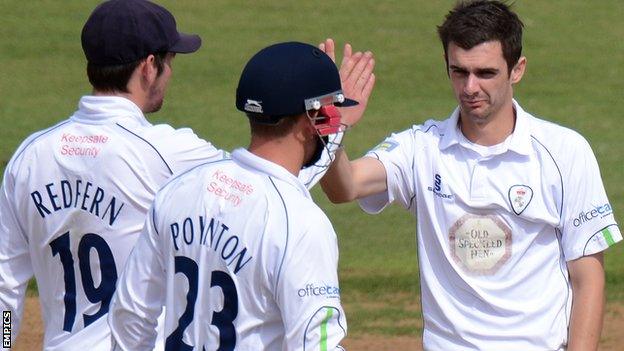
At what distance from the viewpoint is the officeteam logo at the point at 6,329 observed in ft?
15.6

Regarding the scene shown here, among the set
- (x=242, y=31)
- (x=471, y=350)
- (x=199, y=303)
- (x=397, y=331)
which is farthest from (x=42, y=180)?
(x=242, y=31)

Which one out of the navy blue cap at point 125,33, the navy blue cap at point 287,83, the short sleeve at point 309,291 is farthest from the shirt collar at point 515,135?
the short sleeve at point 309,291

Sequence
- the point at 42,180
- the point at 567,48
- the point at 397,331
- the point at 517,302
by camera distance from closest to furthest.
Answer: the point at 42,180 → the point at 517,302 → the point at 397,331 → the point at 567,48

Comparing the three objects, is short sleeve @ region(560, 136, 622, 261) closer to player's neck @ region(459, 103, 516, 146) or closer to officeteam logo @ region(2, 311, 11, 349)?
player's neck @ region(459, 103, 516, 146)

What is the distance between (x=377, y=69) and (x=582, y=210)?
12626mm

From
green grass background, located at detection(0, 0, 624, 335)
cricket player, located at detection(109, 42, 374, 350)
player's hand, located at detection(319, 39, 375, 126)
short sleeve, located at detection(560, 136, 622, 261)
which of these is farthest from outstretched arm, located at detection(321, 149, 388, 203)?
green grass background, located at detection(0, 0, 624, 335)

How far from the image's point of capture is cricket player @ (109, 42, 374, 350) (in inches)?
139

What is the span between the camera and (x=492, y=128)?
4926 millimetres

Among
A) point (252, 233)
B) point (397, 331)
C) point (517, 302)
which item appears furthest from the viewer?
point (397, 331)

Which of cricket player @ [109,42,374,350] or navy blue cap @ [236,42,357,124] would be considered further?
navy blue cap @ [236,42,357,124]

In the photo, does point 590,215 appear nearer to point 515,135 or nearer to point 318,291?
point 515,135

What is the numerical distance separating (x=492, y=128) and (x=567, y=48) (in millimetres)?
13929

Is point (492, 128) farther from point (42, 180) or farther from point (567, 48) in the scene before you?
point (567, 48)

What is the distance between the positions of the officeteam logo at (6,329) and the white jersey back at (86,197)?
0.55ft
